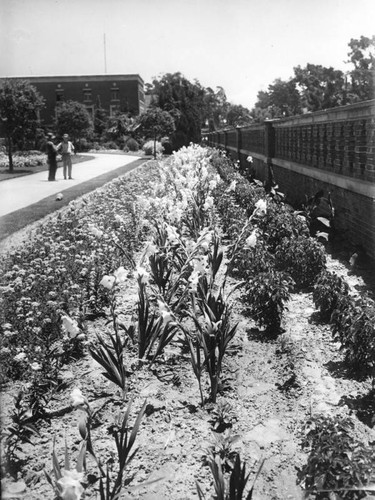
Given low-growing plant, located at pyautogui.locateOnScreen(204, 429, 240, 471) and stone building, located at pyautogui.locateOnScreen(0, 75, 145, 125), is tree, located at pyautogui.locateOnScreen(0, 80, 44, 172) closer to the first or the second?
low-growing plant, located at pyautogui.locateOnScreen(204, 429, 240, 471)

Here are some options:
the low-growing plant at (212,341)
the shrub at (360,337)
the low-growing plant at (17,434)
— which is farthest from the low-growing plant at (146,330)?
the shrub at (360,337)

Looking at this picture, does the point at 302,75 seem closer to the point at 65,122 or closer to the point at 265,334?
the point at 65,122

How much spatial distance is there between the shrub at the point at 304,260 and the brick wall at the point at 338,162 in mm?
987

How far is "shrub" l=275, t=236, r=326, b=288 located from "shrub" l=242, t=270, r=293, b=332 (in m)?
0.90

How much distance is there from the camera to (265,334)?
4086mm

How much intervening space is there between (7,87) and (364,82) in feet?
154

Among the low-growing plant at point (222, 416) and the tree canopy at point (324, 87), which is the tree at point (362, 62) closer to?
the tree canopy at point (324, 87)

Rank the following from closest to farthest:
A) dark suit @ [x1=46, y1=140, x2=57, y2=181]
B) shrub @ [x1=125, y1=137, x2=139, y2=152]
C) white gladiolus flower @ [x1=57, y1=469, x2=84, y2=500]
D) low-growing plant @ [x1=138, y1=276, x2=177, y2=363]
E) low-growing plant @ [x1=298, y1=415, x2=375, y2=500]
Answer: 1. white gladiolus flower @ [x1=57, y1=469, x2=84, y2=500]
2. low-growing plant @ [x1=298, y1=415, x2=375, y2=500]
3. low-growing plant @ [x1=138, y1=276, x2=177, y2=363]
4. dark suit @ [x1=46, y1=140, x2=57, y2=181]
5. shrub @ [x1=125, y1=137, x2=139, y2=152]

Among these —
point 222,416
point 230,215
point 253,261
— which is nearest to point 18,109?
point 230,215

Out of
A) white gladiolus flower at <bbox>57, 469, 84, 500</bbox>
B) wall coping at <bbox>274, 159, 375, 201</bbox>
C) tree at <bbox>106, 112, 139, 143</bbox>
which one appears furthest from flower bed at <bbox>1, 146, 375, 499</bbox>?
tree at <bbox>106, 112, 139, 143</bbox>

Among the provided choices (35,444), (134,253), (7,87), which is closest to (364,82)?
(7,87)

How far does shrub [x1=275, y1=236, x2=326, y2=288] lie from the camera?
502 cm

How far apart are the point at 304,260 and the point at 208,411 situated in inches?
95.3

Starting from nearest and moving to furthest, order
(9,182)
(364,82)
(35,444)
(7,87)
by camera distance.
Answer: (35,444)
(9,182)
(7,87)
(364,82)
